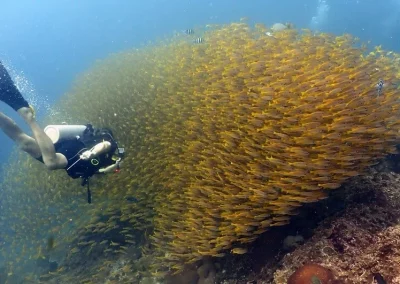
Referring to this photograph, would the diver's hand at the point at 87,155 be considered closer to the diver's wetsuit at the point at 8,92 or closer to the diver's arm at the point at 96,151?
the diver's arm at the point at 96,151

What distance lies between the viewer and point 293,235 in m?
6.11

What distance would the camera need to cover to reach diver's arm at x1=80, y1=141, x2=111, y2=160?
245 inches

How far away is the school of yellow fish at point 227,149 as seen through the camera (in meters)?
5.38

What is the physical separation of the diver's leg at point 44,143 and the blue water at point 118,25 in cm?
3770

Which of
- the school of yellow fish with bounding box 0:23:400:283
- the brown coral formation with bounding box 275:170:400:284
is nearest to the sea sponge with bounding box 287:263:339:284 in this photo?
the brown coral formation with bounding box 275:170:400:284

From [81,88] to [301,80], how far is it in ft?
47.4

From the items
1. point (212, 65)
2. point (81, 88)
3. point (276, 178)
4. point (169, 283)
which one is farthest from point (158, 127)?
point (81, 88)

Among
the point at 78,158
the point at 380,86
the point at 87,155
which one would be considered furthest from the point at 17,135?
the point at 380,86

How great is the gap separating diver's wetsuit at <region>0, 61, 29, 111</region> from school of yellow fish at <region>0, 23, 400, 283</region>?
3352mm

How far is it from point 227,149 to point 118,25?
96.0 meters

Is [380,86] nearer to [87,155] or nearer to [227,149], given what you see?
→ [227,149]

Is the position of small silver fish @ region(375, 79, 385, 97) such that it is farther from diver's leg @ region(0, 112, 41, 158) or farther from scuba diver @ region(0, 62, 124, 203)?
diver's leg @ region(0, 112, 41, 158)

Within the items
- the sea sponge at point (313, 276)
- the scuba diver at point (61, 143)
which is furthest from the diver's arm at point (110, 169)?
the sea sponge at point (313, 276)

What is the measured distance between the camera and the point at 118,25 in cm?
9381
